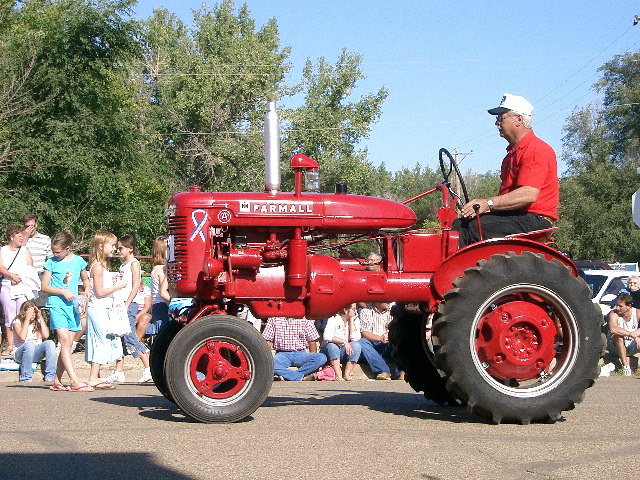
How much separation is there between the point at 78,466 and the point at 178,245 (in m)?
2.47

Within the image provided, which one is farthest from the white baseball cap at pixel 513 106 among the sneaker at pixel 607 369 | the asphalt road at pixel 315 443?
the sneaker at pixel 607 369

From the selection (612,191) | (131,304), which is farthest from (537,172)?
(612,191)

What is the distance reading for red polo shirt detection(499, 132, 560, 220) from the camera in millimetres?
7891

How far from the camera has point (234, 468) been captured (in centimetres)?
567

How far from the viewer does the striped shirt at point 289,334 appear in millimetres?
A: 13414

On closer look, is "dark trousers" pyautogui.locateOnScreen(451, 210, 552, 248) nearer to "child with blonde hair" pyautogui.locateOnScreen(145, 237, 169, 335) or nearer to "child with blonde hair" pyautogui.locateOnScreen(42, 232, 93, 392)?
"child with blonde hair" pyautogui.locateOnScreen(42, 232, 93, 392)

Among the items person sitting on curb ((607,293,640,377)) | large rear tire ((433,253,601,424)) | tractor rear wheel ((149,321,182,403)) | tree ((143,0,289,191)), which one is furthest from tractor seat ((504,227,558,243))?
tree ((143,0,289,191))

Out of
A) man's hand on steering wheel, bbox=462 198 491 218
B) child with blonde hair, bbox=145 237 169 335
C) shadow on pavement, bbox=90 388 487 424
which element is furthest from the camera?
child with blonde hair, bbox=145 237 169 335

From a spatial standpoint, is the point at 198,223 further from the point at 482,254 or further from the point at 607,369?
the point at 607,369

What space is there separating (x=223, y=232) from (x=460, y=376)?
208cm

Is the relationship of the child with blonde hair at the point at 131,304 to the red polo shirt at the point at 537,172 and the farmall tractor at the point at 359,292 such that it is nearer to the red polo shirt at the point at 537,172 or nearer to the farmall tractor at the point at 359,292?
the farmall tractor at the point at 359,292

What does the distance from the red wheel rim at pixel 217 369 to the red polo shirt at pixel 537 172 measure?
8.10 feet

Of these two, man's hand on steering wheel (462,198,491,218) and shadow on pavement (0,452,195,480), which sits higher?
man's hand on steering wheel (462,198,491,218)

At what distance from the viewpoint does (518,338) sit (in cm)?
765
